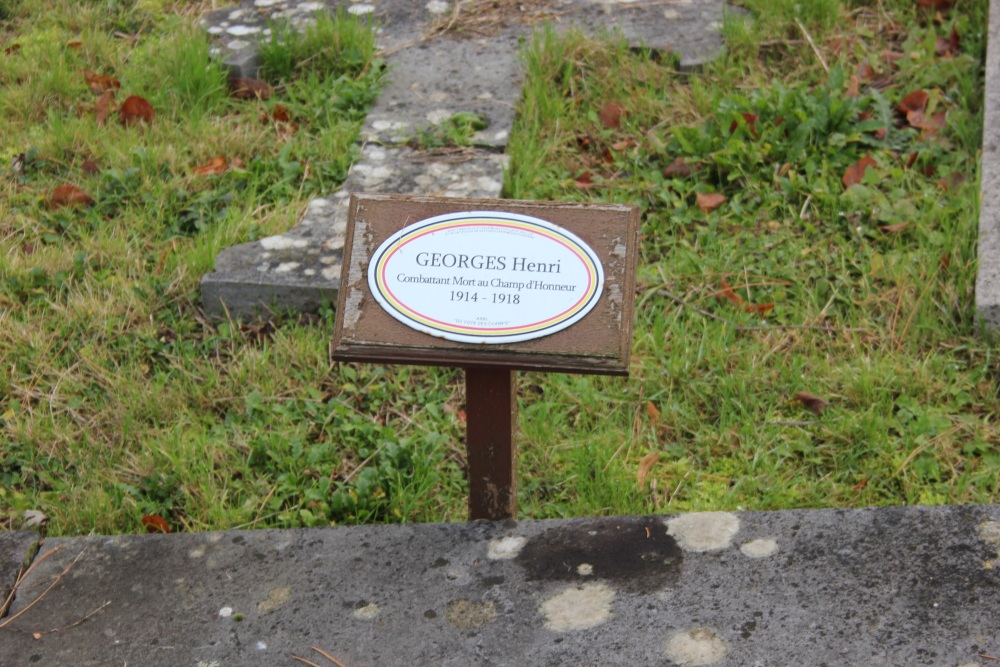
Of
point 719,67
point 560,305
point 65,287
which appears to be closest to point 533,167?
point 719,67

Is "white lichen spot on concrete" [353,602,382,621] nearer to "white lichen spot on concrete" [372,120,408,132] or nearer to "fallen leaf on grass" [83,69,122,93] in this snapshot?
"white lichen spot on concrete" [372,120,408,132]

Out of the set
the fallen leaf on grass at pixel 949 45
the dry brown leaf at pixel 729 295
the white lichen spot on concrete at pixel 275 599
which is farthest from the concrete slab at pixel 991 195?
the white lichen spot on concrete at pixel 275 599

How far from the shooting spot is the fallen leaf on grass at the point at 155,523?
237cm

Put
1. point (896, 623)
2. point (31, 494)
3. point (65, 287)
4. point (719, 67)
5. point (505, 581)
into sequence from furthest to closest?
point (719, 67)
point (65, 287)
point (31, 494)
point (505, 581)
point (896, 623)

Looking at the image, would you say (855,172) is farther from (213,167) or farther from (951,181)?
(213,167)

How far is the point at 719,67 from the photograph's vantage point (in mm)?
3822

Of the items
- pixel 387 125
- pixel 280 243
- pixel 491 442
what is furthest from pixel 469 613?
pixel 387 125

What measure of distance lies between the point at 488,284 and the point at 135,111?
2.34 metres

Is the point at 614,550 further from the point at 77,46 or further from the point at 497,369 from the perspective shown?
the point at 77,46

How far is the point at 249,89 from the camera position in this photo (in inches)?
155

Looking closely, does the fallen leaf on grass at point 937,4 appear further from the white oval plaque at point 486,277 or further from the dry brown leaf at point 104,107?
the dry brown leaf at point 104,107

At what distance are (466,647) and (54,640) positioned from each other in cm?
71

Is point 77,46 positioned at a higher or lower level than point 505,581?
higher

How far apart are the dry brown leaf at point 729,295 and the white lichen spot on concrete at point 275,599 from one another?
1565 millimetres
